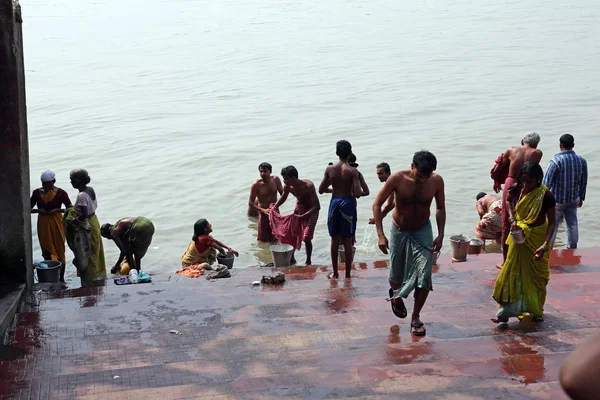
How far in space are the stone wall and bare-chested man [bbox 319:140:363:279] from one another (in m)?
3.06

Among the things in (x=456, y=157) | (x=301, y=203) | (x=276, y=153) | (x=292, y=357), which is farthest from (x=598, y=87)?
(x=292, y=357)

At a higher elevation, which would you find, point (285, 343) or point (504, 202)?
point (504, 202)

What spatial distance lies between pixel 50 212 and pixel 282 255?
2.94 metres

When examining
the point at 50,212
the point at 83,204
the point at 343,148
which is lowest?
the point at 50,212

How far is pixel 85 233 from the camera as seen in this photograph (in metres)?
9.19

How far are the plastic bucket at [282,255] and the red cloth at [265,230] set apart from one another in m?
2.03

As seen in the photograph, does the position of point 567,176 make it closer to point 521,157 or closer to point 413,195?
point 521,157

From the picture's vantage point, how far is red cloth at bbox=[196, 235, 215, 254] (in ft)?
34.9

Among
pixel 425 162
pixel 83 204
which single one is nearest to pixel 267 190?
pixel 83 204

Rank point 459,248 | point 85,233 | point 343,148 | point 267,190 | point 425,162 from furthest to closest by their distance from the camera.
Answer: point 267,190
point 459,248
point 85,233
point 343,148
point 425,162

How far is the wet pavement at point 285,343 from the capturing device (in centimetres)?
529

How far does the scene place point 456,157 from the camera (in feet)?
64.7

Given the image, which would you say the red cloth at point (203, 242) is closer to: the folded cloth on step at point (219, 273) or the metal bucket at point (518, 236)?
the folded cloth on step at point (219, 273)

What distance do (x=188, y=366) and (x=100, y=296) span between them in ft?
8.54
